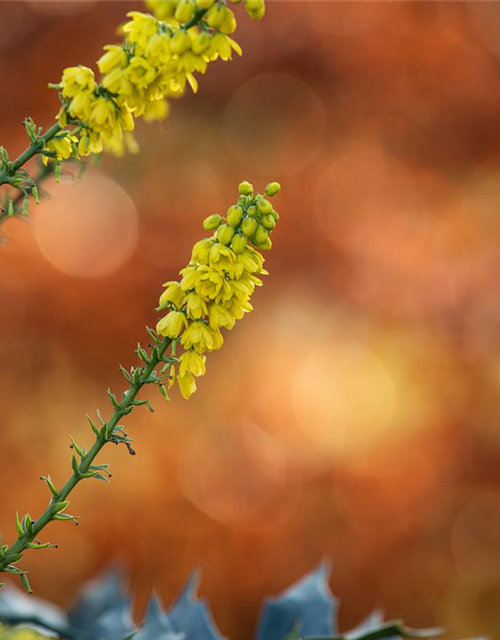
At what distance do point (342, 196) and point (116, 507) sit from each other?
3.93ft

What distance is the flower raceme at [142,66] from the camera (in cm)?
44

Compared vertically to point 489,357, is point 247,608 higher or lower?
lower

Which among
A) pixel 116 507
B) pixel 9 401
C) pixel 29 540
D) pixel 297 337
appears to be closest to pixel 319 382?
pixel 297 337

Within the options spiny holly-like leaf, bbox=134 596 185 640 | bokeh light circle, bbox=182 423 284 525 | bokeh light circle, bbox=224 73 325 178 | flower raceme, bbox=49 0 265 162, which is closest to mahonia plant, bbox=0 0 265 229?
flower raceme, bbox=49 0 265 162

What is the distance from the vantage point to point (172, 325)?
0.47 m

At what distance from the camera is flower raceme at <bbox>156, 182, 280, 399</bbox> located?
1.53ft

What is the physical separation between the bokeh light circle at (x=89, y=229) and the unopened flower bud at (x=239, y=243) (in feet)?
5.83

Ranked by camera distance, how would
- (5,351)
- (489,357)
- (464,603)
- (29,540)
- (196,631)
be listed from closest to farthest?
(29,540), (196,631), (5,351), (489,357), (464,603)

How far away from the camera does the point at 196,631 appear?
2.13 feet

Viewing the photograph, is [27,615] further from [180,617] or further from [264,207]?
[264,207]

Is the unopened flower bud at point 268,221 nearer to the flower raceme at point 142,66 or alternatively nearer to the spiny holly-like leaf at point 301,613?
the flower raceme at point 142,66

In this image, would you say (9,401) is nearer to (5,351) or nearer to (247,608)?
(5,351)

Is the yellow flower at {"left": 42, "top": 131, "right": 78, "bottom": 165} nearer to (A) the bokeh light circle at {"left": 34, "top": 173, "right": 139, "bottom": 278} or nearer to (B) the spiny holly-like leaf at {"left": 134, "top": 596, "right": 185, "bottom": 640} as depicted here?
(B) the spiny holly-like leaf at {"left": 134, "top": 596, "right": 185, "bottom": 640}

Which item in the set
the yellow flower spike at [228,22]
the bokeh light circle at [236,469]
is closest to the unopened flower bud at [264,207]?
the yellow flower spike at [228,22]
